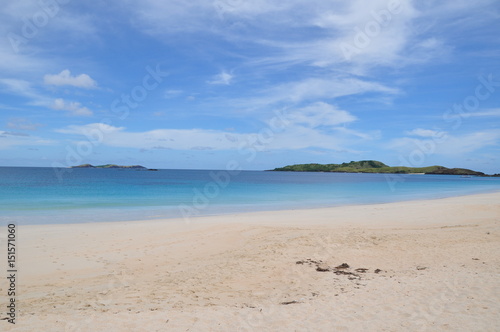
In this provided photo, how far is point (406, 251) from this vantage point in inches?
482

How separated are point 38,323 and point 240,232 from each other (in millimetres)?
9810

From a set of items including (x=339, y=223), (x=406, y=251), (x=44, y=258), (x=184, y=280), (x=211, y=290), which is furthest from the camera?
(x=339, y=223)

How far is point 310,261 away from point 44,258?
30.0ft

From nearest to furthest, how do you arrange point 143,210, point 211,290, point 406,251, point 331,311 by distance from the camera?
point 331,311 → point 211,290 → point 406,251 → point 143,210

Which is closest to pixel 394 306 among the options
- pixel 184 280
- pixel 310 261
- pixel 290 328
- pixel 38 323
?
pixel 290 328

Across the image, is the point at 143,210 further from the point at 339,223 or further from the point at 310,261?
the point at 310,261

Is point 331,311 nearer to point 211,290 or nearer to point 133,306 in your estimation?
point 211,290

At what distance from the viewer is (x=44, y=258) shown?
35.0 ft

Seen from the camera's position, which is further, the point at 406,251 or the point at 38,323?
the point at 406,251

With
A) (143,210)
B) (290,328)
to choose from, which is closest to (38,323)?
(290,328)

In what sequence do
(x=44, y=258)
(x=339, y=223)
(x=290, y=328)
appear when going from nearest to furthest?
(x=290, y=328)
(x=44, y=258)
(x=339, y=223)

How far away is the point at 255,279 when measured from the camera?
9141mm

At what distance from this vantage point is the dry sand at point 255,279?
6203 millimetres

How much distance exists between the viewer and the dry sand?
6.20 metres
